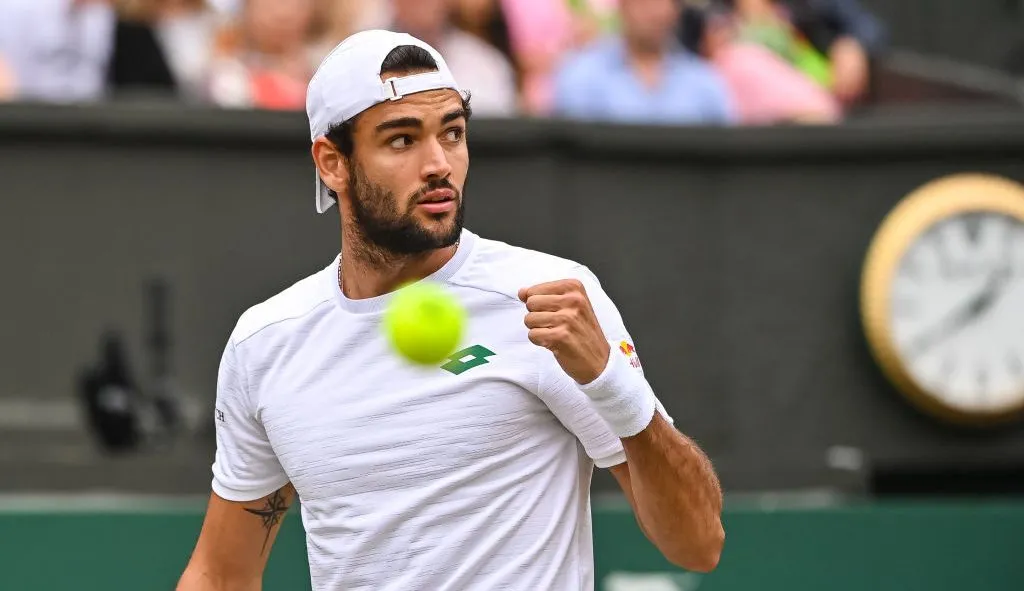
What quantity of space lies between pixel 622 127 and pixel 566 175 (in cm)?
31

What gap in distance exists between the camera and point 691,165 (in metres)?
7.66

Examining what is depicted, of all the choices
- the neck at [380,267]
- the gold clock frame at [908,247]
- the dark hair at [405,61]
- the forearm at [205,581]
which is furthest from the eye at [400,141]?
the gold clock frame at [908,247]

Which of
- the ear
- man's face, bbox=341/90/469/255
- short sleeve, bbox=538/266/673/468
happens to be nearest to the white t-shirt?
short sleeve, bbox=538/266/673/468

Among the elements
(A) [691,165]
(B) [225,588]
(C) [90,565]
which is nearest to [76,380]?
(C) [90,565]

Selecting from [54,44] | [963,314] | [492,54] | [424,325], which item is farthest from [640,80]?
[424,325]

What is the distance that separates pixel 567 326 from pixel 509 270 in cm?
46

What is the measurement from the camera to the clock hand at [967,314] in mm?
7762

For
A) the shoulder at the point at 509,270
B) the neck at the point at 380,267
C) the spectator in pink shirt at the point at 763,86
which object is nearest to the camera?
the shoulder at the point at 509,270

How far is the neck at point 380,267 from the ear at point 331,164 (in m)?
0.11

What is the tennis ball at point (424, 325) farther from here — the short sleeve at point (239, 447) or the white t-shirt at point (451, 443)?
the short sleeve at point (239, 447)

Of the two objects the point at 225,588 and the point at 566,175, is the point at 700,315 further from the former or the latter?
the point at 225,588

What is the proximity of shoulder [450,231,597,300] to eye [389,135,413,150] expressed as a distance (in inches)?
9.8

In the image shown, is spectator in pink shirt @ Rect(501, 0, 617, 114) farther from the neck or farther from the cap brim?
the neck

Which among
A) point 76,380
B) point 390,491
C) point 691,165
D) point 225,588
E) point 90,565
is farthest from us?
point 691,165
